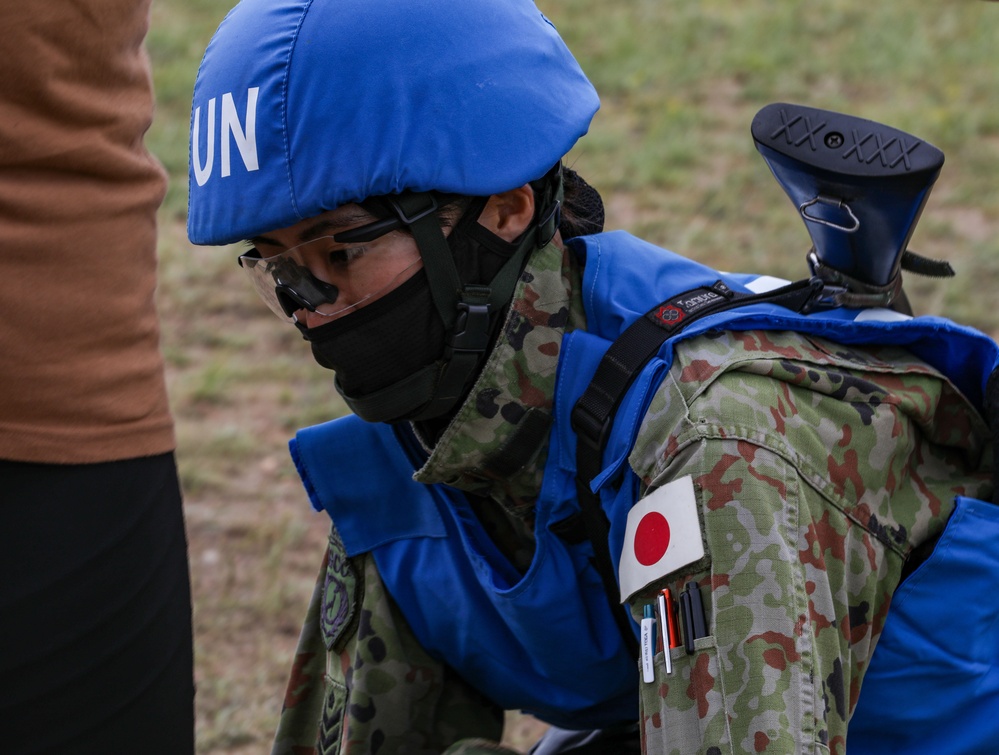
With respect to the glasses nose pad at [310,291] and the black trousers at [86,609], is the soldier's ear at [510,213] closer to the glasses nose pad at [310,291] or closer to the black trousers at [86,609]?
the glasses nose pad at [310,291]

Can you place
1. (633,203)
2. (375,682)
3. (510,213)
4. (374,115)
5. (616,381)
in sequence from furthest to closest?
(633,203)
(375,682)
(510,213)
(616,381)
(374,115)

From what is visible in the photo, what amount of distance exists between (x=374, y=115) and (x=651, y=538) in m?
0.78

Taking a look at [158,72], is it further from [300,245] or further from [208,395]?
[300,245]

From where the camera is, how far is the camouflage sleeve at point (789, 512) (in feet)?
6.15

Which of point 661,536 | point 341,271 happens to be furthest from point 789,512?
point 341,271

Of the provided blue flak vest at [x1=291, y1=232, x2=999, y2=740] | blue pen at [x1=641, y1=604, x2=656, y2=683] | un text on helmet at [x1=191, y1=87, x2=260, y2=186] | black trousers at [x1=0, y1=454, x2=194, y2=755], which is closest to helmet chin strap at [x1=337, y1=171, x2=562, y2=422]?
blue flak vest at [x1=291, y1=232, x2=999, y2=740]

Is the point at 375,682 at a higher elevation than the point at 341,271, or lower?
lower

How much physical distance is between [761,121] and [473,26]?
1.86 feet

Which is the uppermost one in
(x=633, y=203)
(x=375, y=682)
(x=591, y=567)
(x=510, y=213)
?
(x=510, y=213)

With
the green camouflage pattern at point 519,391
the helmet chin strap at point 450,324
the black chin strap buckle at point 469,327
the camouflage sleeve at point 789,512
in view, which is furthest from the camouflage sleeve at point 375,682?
the camouflage sleeve at point 789,512

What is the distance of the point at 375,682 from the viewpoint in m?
2.57

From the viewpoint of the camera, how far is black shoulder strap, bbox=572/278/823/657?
2.18m

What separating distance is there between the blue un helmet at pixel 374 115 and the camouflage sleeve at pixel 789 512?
45 centimetres

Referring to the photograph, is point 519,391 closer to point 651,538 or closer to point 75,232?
point 651,538
